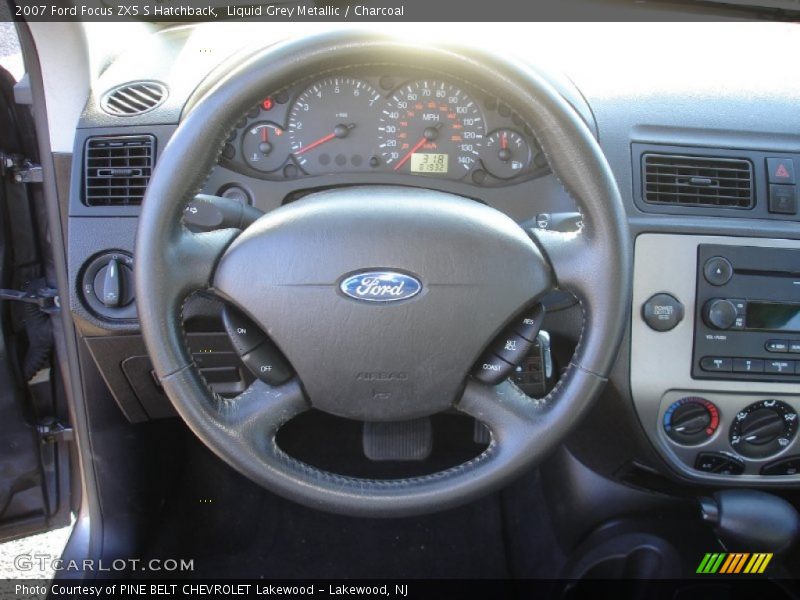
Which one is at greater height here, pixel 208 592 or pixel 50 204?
pixel 50 204

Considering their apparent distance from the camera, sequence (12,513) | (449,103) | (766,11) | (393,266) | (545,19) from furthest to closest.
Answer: (12,513) → (766,11) → (545,19) → (449,103) → (393,266)

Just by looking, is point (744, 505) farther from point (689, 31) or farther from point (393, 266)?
point (689, 31)

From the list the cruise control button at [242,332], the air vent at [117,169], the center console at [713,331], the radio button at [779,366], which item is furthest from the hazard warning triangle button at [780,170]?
the air vent at [117,169]

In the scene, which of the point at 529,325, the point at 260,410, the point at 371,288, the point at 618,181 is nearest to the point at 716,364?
the point at 618,181

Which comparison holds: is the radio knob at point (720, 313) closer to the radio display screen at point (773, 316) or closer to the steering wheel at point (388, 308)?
the radio display screen at point (773, 316)

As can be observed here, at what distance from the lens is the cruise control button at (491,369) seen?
3.55ft

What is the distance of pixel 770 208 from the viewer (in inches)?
58.0

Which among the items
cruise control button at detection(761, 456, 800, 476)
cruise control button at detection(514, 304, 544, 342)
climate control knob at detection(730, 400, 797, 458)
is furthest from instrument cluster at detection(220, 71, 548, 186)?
cruise control button at detection(761, 456, 800, 476)

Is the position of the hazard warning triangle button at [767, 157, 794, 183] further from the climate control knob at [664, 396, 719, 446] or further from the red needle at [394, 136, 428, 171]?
the red needle at [394, 136, 428, 171]

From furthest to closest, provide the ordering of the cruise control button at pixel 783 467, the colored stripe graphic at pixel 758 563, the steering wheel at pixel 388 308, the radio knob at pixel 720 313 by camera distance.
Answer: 1. the colored stripe graphic at pixel 758 563
2. the cruise control button at pixel 783 467
3. the radio knob at pixel 720 313
4. the steering wheel at pixel 388 308

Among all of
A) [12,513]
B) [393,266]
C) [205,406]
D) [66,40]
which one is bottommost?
[12,513]

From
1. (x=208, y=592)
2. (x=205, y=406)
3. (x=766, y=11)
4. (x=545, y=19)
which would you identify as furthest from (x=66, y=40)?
(x=766, y=11)

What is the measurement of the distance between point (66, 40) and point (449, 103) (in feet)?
2.55

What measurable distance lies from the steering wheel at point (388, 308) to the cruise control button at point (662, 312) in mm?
396
